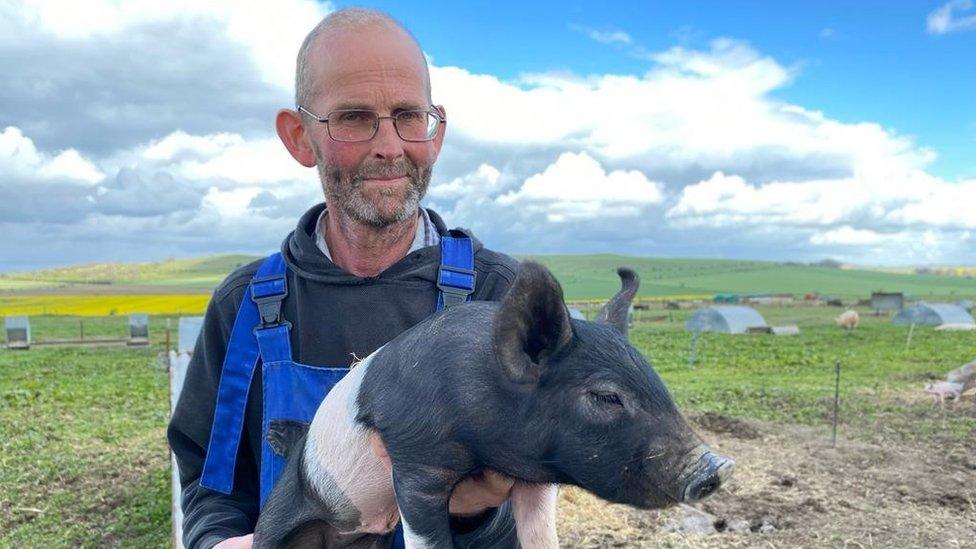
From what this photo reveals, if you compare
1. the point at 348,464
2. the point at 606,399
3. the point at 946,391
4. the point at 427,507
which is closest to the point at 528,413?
the point at 606,399

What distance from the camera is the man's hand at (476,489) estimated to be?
1.87 meters

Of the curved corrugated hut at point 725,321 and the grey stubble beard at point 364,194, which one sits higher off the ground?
the grey stubble beard at point 364,194

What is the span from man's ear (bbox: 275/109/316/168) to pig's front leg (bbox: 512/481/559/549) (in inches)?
53.2

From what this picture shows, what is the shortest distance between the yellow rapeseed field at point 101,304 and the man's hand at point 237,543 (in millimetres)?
41512

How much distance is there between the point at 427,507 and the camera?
5.82 ft

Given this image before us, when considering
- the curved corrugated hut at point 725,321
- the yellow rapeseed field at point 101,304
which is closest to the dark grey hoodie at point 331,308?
the curved corrugated hut at point 725,321

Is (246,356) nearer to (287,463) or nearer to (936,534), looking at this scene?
(287,463)

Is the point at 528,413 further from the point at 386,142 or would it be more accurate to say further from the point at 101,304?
the point at 101,304

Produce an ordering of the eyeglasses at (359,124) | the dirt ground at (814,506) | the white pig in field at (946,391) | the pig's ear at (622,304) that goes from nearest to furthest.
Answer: the pig's ear at (622,304) < the eyeglasses at (359,124) < the dirt ground at (814,506) < the white pig in field at (946,391)

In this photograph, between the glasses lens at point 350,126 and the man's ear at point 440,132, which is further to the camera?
the man's ear at point 440,132

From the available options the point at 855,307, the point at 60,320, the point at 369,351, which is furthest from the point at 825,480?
the point at 855,307

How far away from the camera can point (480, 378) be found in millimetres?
1755

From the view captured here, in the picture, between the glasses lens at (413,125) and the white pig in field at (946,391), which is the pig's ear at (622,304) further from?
the white pig in field at (946,391)

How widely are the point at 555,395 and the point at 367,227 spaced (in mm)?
1040
